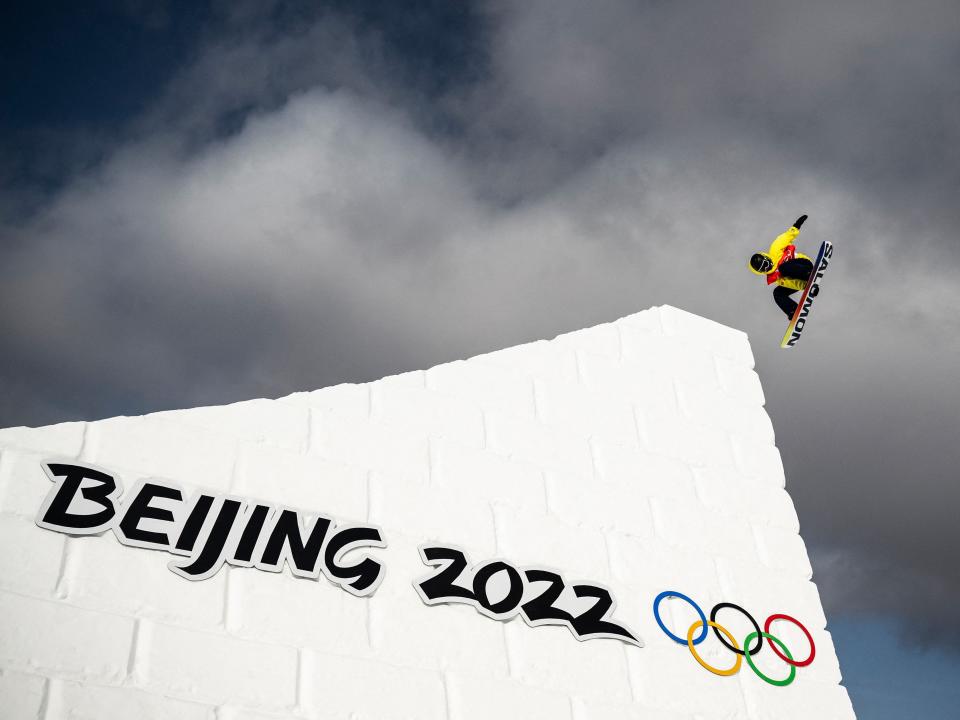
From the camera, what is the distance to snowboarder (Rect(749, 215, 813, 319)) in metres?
4.79

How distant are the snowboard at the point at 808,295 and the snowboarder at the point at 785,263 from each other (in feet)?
0.12

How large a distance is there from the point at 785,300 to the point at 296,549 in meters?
3.62

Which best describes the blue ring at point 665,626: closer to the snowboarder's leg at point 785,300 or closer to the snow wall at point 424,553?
the snow wall at point 424,553

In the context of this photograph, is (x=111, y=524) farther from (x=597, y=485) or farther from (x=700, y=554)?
(x=700, y=554)

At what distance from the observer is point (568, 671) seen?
8.34 feet

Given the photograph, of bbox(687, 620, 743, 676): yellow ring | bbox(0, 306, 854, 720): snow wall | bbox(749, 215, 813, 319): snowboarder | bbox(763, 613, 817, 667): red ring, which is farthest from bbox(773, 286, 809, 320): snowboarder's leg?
bbox(687, 620, 743, 676): yellow ring

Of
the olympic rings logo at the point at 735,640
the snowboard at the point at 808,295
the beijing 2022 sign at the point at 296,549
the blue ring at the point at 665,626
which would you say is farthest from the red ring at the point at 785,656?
the snowboard at the point at 808,295

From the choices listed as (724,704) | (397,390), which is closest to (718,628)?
(724,704)

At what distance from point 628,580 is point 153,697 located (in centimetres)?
156

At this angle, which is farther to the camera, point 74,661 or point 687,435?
point 687,435

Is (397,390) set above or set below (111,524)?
above

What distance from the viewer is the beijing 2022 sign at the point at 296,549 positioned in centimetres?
216

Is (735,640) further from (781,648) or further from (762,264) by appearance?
(762,264)

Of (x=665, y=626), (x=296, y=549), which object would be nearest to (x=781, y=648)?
(x=665, y=626)
